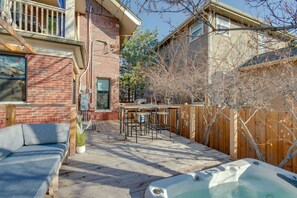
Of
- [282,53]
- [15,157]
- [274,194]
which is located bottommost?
[274,194]

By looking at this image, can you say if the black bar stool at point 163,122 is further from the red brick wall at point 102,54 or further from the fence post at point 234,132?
the red brick wall at point 102,54

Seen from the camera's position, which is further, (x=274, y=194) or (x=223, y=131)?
(x=223, y=131)

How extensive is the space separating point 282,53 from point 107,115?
8.64 metres

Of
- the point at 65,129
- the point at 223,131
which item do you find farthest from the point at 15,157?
the point at 223,131

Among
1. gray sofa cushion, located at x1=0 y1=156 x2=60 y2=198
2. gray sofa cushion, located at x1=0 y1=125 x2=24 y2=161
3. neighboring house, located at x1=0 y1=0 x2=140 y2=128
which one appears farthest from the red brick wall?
gray sofa cushion, located at x1=0 y1=156 x2=60 y2=198

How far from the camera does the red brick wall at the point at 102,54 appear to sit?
10258 mm

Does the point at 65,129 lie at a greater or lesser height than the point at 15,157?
greater

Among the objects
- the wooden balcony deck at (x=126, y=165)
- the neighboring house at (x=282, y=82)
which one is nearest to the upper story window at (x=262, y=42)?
the neighboring house at (x=282, y=82)

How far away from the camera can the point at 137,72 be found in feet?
46.8

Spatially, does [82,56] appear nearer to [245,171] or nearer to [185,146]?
[185,146]

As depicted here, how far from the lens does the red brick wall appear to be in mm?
10258

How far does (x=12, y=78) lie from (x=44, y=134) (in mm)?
2721

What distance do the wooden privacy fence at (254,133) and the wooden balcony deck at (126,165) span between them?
45 cm

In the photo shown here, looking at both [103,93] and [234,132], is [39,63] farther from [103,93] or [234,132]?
[234,132]
